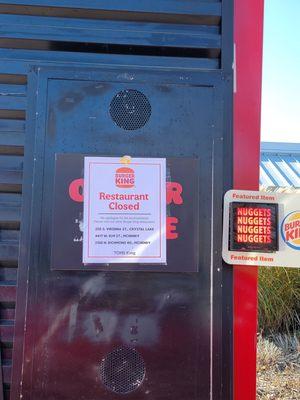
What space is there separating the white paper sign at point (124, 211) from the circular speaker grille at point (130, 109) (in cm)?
17

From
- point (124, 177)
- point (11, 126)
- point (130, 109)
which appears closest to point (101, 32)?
point (130, 109)

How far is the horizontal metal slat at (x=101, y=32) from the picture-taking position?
218 cm

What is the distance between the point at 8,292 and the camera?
2086 mm

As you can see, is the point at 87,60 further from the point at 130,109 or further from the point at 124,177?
the point at 124,177

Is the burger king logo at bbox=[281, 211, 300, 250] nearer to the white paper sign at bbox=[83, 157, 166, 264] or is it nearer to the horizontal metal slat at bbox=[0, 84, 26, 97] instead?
the white paper sign at bbox=[83, 157, 166, 264]

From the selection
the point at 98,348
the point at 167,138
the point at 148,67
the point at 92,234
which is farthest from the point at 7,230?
the point at 148,67

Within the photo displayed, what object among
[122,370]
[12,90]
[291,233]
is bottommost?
[122,370]

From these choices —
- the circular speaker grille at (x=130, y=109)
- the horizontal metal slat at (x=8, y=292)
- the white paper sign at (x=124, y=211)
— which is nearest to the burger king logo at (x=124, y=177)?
the white paper sign at (x=124, y=211)

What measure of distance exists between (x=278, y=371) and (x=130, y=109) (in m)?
3.51

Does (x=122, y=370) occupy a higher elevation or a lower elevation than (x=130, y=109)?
lower

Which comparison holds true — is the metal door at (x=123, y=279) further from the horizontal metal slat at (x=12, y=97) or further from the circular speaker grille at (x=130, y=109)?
the horizontal metal slat at (x=12, y=97)

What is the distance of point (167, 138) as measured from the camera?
2.06 meters

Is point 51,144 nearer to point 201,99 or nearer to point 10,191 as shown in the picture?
point 10,191

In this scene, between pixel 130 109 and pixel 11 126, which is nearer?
pixel 130 109
